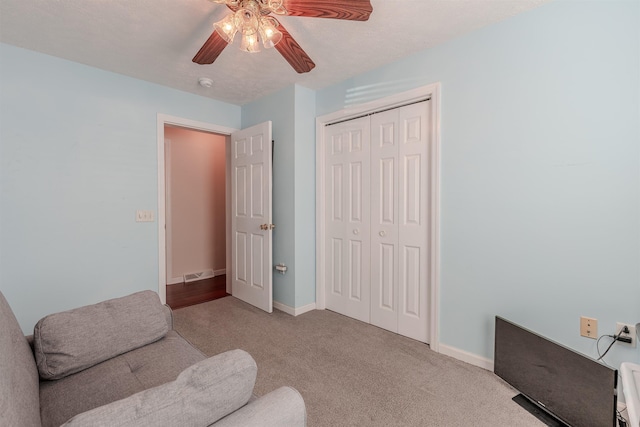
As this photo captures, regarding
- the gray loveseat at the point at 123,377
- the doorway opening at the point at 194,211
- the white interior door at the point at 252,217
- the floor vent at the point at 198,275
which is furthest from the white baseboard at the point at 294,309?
the floor vent at the point at 198,275

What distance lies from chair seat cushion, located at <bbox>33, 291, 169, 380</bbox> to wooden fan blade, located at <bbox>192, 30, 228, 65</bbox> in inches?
58.5

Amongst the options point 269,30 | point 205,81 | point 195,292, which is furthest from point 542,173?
point 195,292

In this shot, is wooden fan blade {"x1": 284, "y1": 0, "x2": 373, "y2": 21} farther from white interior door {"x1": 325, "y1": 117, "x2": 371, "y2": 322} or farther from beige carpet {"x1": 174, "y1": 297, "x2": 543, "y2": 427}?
beige carpet {"x1": 174, "y1": 297, "x2": 543, "y2": 427}

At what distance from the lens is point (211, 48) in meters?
1.75

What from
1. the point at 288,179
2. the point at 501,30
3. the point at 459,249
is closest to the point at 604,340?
the point at 459,249

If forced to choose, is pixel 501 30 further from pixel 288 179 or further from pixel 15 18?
pixel 15 18

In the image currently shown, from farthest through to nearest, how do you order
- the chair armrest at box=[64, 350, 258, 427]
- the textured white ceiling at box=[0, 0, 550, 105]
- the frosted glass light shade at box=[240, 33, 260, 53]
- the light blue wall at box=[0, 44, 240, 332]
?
the light blue wall at box=[0, 44, 240, 332] < the textured white ceiling at box=[0, 0, 550, 105] < the frosted glass light shade at box=[240, 33, 260, 53] < the chair armrest at box=[64, 350, 258, 427]

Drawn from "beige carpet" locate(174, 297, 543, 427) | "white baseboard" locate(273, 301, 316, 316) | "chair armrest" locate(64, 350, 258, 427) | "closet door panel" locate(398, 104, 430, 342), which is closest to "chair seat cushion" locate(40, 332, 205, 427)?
"chair armrest" locate(64, 350, 258, 427)

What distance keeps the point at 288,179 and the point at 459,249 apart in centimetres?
178

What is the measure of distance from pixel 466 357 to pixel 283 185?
225 cm

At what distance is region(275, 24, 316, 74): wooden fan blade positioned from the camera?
166 centimetres

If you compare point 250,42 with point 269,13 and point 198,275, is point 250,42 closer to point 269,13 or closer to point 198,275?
point 269,13

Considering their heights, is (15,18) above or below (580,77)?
above

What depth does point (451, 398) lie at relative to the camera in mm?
1721
